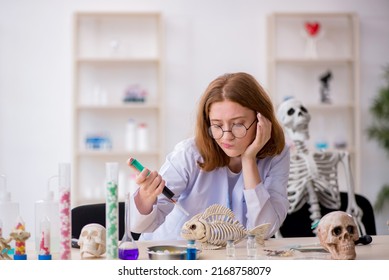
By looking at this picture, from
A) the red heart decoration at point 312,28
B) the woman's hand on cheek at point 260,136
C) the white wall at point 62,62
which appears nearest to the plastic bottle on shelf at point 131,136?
the white wall at point 62,62

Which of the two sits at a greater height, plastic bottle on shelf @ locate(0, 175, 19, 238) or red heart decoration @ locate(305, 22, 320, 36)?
red heart decoration @ locate(305, 22, 320, 36)

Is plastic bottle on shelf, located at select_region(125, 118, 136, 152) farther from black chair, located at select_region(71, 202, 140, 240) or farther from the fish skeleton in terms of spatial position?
the fish skeleton

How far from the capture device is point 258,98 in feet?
6.89

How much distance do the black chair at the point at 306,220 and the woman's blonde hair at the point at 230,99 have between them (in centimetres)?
73

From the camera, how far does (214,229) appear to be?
66.7 inches

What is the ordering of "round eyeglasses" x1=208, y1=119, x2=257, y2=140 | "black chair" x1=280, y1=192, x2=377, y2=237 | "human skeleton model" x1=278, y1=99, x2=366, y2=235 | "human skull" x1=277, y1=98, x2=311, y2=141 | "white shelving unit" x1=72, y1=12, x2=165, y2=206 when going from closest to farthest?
"round eyeglasses" x1=208, y1=119, x2=257, y2=140
"black chair" x1=280, y1=192, x2=377, y2=237
"human skeleton model" x1=278, y1=99, x2=366, y2=235
"human skull" x1=277, y1=98, x2=311, y2=141
"white shelving unit" x1=72, y1=12, x2=165, y2=206

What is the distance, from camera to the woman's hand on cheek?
205 centimetres

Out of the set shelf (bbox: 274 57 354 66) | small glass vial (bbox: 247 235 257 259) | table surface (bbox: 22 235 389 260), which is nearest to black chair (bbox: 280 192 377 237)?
table surface (bbox: 22 235 389 260)

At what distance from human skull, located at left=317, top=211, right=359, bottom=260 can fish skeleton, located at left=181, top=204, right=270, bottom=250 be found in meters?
0.27

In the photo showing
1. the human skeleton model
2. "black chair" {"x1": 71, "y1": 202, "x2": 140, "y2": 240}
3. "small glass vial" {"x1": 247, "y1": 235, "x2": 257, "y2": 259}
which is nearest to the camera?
"small glass vial" {"x1": 247, "y1": 235, "x2": 257, "y2": 259}

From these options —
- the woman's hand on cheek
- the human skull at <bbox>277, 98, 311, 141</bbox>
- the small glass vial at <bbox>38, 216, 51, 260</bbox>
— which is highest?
the human skull at <bbox>277, 98, 311, 141</bbox>

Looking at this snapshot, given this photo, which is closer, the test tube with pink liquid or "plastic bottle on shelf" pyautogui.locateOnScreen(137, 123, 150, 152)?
the test tube with pink liquid

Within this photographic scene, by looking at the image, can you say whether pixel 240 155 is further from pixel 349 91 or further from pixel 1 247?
pixel 349 91

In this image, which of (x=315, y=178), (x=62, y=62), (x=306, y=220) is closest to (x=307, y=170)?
(x=315, y=178)
